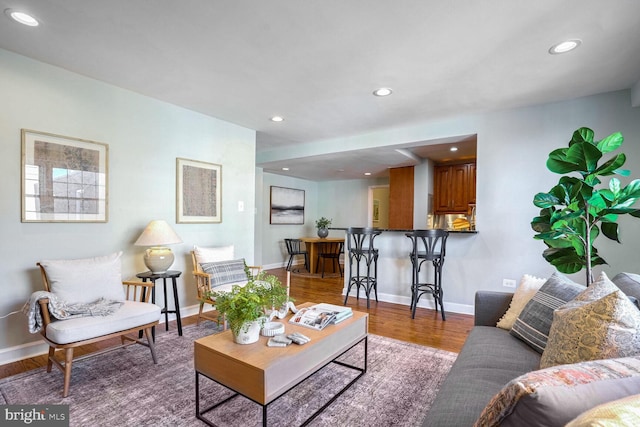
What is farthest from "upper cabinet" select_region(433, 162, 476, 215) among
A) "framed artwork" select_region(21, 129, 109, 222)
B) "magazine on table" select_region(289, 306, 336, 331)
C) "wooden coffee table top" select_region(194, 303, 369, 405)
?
"framed artwork" select_region(21, 129, 109, 222)

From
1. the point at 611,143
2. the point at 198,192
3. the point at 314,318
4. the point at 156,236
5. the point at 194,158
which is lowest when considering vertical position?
the point at 314,318

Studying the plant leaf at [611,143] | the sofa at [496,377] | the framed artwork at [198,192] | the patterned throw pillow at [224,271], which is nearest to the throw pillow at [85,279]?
the patterned throw pillow at [224,271]

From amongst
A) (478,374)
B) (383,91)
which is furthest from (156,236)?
(478,374)

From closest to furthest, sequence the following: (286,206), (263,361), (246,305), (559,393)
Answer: (559,393)
(263,361)
(246,305)
(286,206)

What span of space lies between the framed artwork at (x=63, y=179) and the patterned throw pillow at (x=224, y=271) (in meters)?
1.08

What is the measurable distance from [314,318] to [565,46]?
265 centimetres

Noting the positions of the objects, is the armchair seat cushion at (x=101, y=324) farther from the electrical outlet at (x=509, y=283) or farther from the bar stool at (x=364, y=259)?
the electrical outlet at (x=509, y=283)

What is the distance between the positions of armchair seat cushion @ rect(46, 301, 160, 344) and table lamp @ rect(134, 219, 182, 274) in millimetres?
535

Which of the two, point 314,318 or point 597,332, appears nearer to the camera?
point 597,332

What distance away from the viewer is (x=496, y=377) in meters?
1.38

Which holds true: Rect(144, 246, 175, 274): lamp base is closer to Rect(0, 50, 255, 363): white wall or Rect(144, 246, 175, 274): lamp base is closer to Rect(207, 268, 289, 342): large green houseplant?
Rect(0, 50, 255, 363): white wall

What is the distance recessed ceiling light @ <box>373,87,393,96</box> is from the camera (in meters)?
3.07

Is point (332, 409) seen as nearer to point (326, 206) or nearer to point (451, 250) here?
point (451, 250)

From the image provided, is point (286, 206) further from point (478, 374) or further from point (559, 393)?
point (559, 393)
